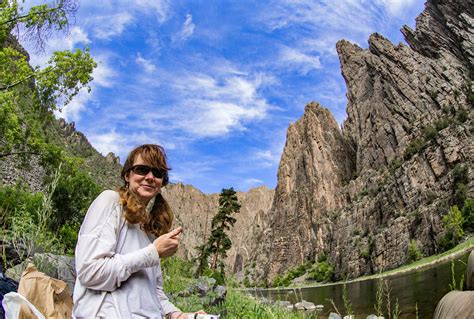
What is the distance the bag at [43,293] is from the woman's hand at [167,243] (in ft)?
2.88

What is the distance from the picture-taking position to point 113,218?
2766 mm

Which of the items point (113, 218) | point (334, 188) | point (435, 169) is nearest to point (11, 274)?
point (113, 218)

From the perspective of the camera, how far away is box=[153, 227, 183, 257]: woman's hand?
281cm

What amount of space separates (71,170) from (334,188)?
15021 cm

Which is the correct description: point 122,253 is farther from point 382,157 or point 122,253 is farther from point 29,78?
point 382,157

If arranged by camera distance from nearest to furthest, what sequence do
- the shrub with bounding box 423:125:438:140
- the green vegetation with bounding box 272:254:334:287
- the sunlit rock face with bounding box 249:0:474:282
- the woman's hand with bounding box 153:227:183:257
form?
1. the woman's hand with bounding box 153:227:183:257
2. the sunlit rock face with bounding box 249:0:474:282
3. the shrub with bounding box 423:125:438:140
4. the green vegetation with bounding box 272:254:334:287

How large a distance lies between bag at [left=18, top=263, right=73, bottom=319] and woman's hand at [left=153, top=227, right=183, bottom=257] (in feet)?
2.88

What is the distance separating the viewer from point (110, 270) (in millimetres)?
2594

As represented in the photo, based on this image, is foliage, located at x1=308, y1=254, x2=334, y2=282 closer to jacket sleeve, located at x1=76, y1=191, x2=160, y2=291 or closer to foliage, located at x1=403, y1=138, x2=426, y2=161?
foliage, located at x1=403, y1=138, x2=426, y2=161

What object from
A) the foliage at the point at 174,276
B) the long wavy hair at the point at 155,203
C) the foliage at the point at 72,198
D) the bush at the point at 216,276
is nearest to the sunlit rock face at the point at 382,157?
the foliage at the point at 72,198

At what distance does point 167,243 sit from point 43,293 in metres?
0.98

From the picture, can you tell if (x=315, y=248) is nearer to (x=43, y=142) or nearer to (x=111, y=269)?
(x=43, y=142)

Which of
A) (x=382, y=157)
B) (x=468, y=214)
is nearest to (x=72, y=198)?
(x=468, y=214)

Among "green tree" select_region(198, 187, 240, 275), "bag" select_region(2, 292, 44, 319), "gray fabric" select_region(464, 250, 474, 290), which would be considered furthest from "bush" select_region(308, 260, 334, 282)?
"bag" select_region(2, 292, 44, 319)
